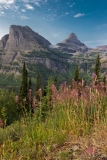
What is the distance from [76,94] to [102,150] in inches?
98.2

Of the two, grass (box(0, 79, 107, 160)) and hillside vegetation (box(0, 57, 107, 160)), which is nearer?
hillside vegetation (box(0, 57, 107, 160))

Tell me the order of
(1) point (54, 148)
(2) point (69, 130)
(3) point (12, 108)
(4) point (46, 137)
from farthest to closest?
(3) point (12, 108) → (2) point (69, 130) → (4) point (46, 137) → (1) point (54, 148)

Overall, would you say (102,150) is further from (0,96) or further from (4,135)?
(0,96)

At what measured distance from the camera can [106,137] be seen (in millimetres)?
4297

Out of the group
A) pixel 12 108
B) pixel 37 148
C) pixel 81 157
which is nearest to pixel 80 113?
pixel 37 148

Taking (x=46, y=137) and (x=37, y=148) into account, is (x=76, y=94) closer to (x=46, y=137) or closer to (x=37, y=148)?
(x=46, y=137)

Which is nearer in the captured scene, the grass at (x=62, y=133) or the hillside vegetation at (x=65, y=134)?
the hillside vegetation at (x=65, y=134)

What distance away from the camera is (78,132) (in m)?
5.40

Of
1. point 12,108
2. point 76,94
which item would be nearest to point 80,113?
point 76,94

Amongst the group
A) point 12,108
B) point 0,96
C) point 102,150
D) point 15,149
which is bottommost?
point 12,108

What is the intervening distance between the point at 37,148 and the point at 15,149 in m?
0.58

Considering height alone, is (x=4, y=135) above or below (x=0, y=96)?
above

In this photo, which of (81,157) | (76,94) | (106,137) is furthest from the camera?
(76,94)

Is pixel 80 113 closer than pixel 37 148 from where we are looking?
No
